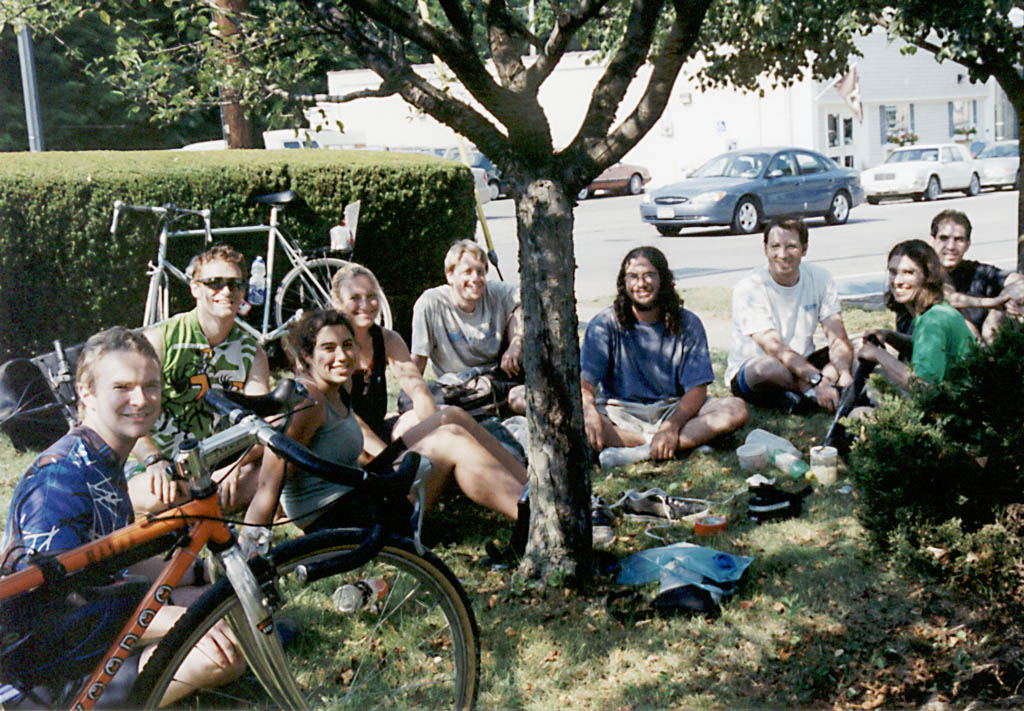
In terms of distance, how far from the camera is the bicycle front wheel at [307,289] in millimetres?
8633

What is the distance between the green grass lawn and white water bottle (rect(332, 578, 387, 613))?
0.43m

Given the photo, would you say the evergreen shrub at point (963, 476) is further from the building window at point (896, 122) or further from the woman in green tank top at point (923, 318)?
the building window at point (896, 122)

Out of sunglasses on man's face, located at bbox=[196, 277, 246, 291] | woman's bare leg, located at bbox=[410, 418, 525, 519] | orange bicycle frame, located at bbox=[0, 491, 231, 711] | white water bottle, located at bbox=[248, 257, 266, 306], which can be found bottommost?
woman's bare leg, located at bbox=[410, 418, 525, 519]

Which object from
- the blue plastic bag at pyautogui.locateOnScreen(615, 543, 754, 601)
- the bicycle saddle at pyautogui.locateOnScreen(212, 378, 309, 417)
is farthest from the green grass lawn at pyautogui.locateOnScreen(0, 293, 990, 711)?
the bicycle saddle at pyautogui.locateOnScreen(212, 378, 309, 417)

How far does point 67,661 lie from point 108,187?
18.4 feet

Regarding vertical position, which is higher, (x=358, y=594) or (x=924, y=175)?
(x=924, y=175)

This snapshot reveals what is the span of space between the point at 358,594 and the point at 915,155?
90.0ft

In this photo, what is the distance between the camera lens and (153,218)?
25.4ft

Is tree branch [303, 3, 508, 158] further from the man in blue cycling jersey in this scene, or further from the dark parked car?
the dark parked car

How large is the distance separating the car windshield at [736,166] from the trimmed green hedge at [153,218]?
39.7 ft

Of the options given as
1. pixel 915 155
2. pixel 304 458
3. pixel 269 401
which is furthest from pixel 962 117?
pixel 304 458

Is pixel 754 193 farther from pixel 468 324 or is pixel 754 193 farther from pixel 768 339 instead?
pixel 468 324

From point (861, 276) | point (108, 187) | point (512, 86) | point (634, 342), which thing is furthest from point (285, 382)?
point (861, 276)

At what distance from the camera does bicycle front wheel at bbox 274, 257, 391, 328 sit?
8.63 m
